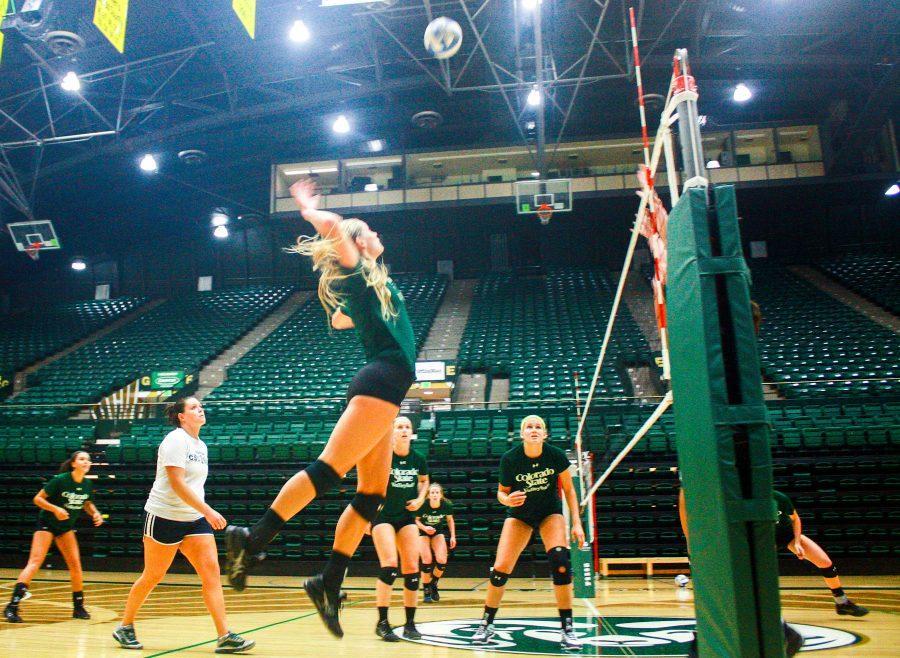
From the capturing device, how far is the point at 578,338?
16.7m

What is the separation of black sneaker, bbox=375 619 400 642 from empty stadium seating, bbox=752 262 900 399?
7944 mm

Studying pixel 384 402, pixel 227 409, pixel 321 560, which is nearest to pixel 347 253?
pixel 384 402

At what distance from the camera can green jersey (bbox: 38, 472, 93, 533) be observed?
22.4 feet

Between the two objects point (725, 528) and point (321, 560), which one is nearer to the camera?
point (725, 528)

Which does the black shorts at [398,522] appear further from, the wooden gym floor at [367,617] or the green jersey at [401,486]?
the wooden gym floor at [367,617]

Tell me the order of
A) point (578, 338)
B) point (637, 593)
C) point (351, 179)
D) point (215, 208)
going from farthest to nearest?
point (215, 208) → point (351, 179) → point (578, 338) → point (637, 593)

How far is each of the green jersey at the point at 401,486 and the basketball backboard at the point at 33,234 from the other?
623 inches

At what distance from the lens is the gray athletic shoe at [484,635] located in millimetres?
4950

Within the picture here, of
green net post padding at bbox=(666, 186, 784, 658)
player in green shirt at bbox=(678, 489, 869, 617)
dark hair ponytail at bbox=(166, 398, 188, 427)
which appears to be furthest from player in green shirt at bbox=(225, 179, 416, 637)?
player in green shirt at bbox=(678, 489, 869, 617)

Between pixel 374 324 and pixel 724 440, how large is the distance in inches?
52.8

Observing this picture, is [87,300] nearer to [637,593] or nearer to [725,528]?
[637,593]

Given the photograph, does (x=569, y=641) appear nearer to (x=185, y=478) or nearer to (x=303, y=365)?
(x=185, y=478)

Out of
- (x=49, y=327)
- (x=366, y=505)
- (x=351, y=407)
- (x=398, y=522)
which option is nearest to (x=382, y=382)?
(x=351, y=407)

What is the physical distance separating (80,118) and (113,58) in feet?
11.9
